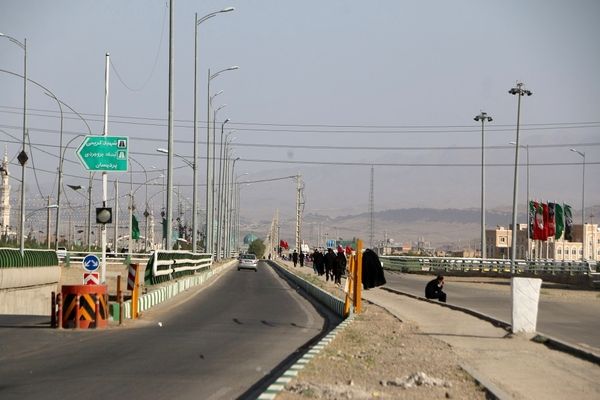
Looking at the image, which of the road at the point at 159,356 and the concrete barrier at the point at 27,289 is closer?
the road at the point at 159,356

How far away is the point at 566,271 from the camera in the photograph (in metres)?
70.0

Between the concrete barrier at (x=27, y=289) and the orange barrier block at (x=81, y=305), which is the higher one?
the orange barrier block at (x=81, y=305)

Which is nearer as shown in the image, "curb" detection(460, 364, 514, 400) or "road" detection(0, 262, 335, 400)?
"curb" detection(460, 364, 514, 400)

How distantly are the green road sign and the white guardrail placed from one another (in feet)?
127

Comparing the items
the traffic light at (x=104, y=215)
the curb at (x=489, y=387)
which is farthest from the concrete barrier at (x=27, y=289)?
the curb at (x=489, y=387)

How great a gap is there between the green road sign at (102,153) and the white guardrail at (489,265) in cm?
3884

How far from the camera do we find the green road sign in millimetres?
30797

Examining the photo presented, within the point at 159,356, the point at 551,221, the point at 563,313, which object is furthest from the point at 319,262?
the point at 159,356

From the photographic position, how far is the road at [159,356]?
40.5 feet

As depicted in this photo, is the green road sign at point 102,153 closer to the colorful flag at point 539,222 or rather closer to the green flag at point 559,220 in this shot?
the colorful flag at point 539,222

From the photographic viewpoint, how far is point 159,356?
16.2 m

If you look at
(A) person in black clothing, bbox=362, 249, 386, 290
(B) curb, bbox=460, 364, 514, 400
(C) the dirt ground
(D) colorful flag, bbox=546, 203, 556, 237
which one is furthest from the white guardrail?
(B) curb, bbox=460, 364, 514, 400

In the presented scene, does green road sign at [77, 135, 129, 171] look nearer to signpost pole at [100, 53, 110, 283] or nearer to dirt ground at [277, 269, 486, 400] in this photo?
signpost pole at [100, 53, 110, 283]

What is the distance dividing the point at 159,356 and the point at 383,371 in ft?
13.4
